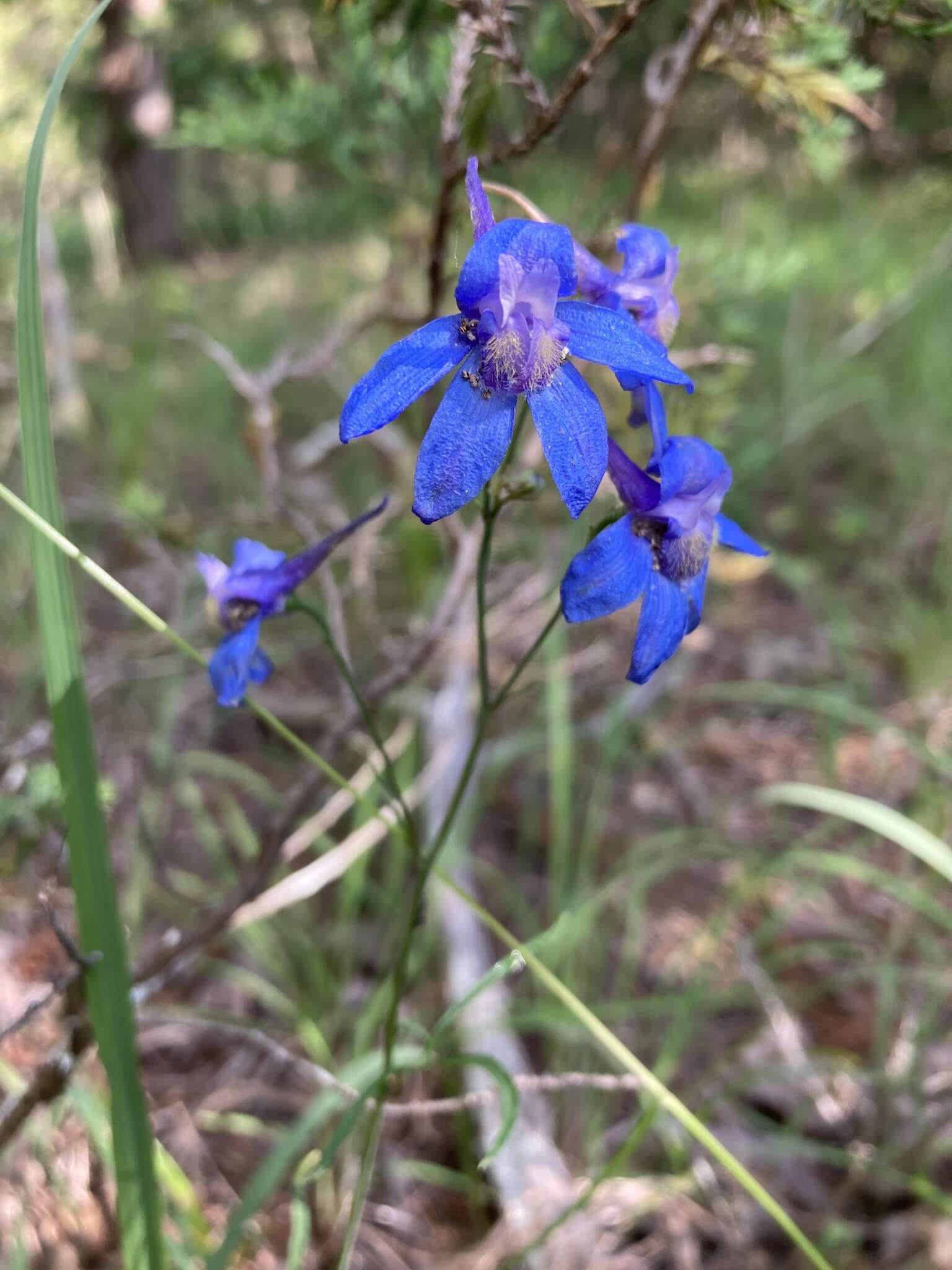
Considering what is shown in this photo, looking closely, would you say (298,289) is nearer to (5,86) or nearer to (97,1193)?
(5,86)

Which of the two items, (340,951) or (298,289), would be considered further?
(298,289)

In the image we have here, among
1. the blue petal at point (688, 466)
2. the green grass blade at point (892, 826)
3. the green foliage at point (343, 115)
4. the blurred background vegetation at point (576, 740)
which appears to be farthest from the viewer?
the green foliage at point (343, 115)

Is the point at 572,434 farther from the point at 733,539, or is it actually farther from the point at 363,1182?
the point at 363,1182


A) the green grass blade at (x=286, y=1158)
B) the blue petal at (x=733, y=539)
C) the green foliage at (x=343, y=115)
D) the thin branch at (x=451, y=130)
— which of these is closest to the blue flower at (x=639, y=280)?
the blue petal at (x=733, y=539)

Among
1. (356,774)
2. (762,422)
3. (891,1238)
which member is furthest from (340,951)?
(762,422)

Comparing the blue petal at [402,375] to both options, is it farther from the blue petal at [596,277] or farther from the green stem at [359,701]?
the green stem at [359,701]

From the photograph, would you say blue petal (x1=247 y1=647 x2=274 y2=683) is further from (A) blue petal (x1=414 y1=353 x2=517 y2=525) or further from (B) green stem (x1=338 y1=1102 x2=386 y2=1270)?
(B) green stem (x1=338 y1=1102 x2=386 y2=1270)

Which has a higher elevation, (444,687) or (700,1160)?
(444,687)
